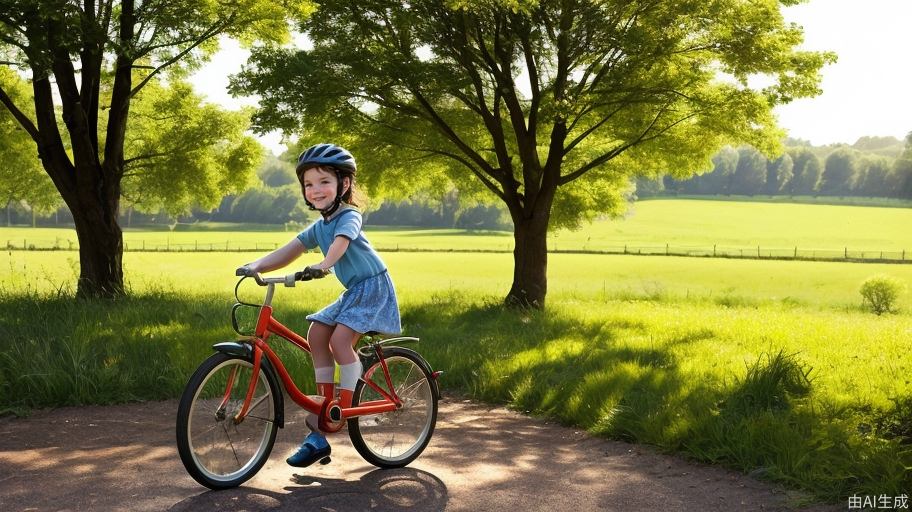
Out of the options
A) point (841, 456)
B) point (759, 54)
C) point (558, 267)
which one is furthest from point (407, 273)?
point (841, 456)

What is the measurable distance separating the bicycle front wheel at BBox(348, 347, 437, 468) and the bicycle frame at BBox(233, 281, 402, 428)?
93mm

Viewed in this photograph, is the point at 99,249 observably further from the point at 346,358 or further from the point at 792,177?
the point at 792,177

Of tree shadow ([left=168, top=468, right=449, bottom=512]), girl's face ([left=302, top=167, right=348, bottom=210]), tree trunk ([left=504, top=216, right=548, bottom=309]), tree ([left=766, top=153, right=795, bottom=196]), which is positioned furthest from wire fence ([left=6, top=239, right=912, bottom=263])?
tree ([left=766, top=153, right=795, bottom=196])

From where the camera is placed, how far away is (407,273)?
40.5m

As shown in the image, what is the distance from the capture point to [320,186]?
5.37 metres

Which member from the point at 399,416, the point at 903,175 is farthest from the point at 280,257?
the point at 903,175

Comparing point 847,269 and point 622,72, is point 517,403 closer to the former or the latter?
point 622,72

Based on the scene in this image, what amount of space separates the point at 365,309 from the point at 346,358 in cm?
38

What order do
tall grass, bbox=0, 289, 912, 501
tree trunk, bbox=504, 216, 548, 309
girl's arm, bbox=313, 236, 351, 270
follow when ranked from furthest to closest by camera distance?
tree trunk, bbox=504, 216, 548, 309, tall grass, bbox=0, 289, 912, 501, girl's arm, bbox=313, 236, 351, 270

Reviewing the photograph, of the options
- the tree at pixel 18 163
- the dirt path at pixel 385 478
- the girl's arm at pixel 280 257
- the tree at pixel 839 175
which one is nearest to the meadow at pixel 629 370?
the dirt path at pixel 385 478

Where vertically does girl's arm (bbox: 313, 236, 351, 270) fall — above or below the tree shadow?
above

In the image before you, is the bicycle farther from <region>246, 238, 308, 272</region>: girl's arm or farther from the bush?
the bush

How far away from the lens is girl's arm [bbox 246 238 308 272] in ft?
17.1


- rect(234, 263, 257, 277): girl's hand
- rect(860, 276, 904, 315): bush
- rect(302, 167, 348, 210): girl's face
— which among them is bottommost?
rect(860, 276, 904, 315): bush
